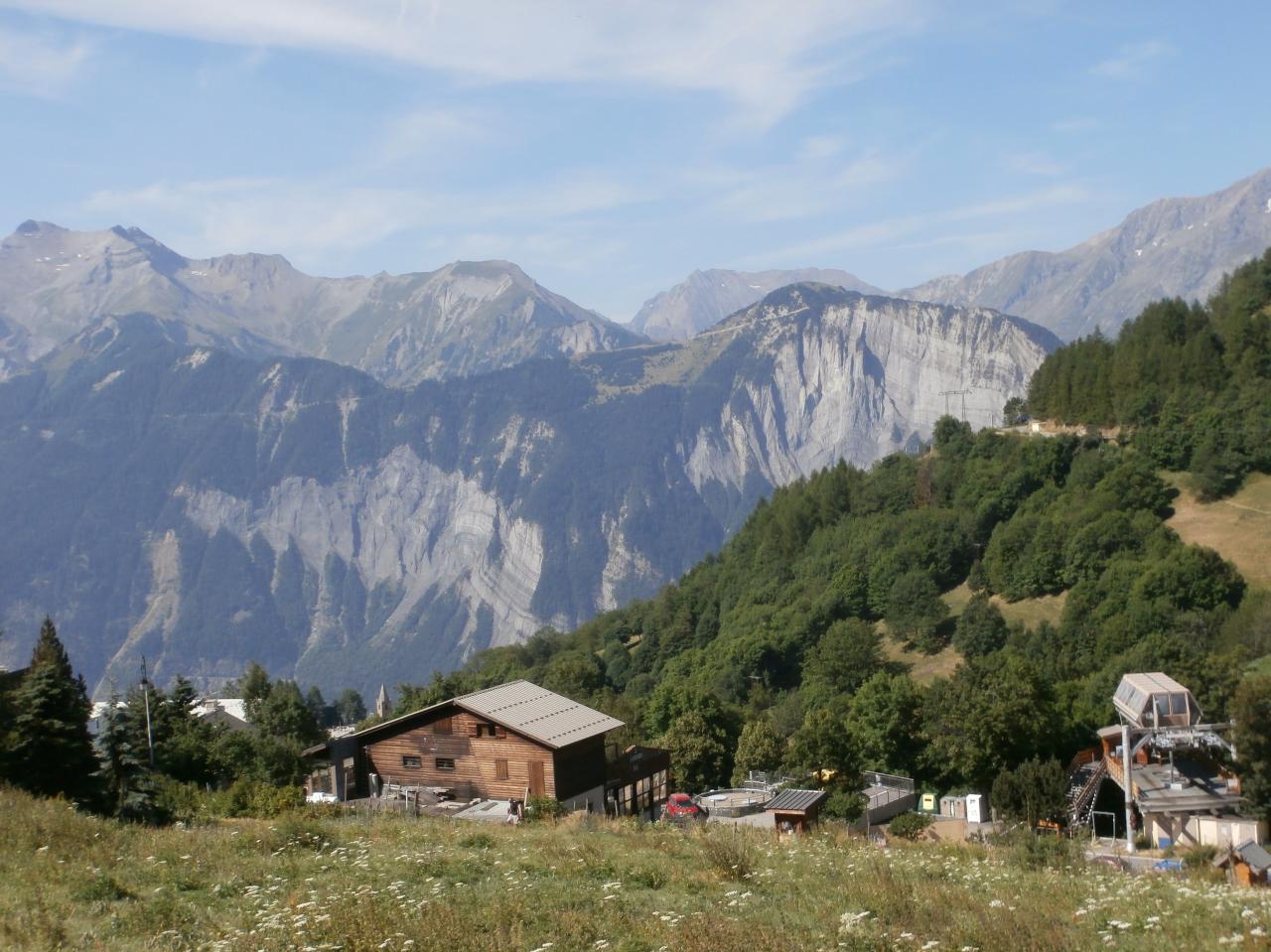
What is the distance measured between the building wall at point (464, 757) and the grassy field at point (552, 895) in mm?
15584

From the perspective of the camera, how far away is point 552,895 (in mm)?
11352

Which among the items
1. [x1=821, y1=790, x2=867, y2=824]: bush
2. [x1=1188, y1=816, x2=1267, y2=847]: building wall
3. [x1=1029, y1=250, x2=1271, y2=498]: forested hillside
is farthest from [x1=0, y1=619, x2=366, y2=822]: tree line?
[x1=1029, y1=250, x2=1271, y2=498]: forested hillside

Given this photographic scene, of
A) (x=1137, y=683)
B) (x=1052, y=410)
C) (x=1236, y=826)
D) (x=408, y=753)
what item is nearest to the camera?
(x=1236, y=826)

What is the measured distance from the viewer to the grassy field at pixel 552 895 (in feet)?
30.8

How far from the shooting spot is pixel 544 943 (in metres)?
9.41

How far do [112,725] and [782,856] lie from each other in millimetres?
18663

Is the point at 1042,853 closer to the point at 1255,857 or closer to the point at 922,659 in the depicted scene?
the point at 1255,857

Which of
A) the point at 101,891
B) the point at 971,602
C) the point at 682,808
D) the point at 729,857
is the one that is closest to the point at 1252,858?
the point at 729,857

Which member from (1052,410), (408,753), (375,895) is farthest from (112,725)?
(1052,410)

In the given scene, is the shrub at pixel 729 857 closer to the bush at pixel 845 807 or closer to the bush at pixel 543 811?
the bush at pixel 543 811

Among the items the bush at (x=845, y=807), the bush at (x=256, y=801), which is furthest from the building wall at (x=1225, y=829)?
the bush at (x=256, y=801)

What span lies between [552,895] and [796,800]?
18669 millimetres

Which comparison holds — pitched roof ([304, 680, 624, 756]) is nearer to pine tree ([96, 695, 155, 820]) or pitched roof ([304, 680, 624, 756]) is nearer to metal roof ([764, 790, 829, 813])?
metal roof ([764, 790, 829, 813])

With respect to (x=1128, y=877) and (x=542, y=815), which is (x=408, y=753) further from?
(x=1128, y=877)
